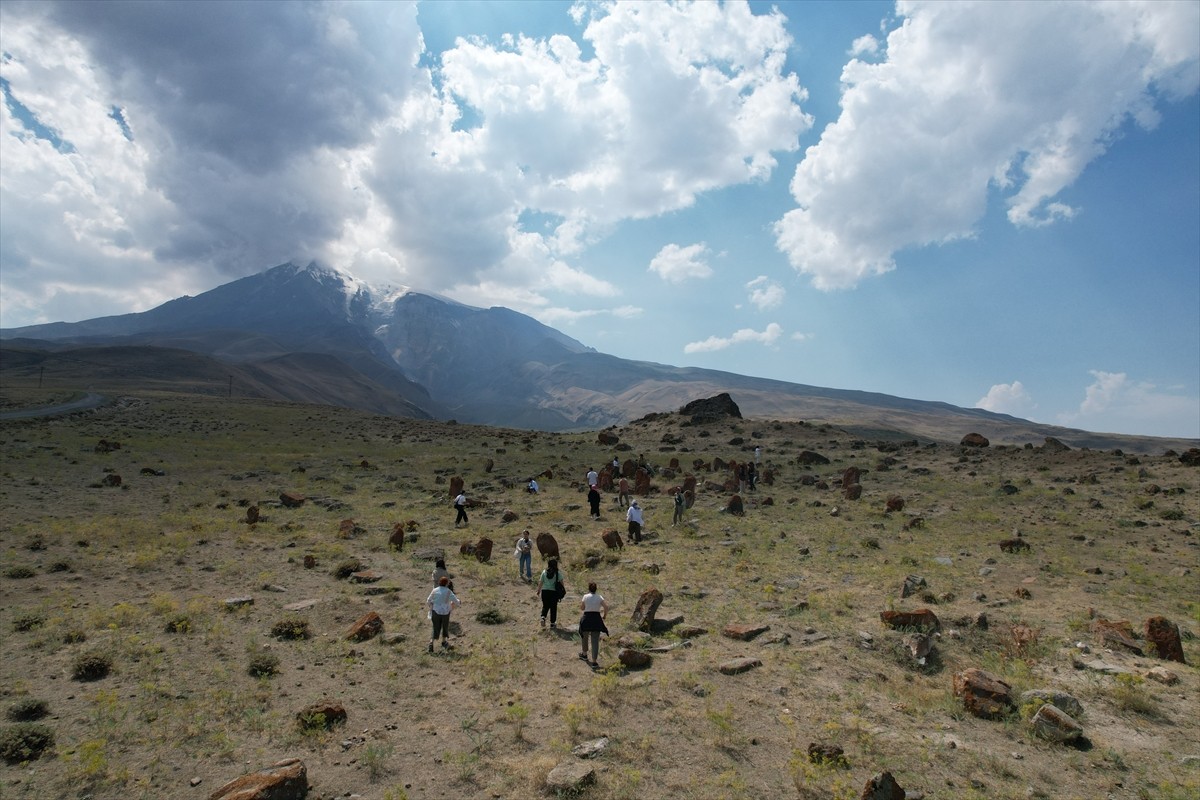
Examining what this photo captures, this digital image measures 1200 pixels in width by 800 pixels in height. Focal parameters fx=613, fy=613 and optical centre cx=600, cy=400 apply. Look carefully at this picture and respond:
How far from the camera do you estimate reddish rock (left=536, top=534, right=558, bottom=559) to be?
73.8ft

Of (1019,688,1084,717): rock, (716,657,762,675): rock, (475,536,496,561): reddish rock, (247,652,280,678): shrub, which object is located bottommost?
(247,652,280,678): shrub

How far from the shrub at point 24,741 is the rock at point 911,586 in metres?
19.5

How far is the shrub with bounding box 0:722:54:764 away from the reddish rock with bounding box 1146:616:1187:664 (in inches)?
842

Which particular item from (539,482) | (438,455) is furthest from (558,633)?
(438,455)

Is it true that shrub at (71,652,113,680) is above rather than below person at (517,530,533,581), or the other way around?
below

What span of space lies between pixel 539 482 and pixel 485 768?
107 ft

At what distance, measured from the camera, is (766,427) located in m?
68.6

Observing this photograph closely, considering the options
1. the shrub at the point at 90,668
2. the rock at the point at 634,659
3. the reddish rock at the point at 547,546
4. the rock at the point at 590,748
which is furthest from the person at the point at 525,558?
the shrub at the point at 90,668

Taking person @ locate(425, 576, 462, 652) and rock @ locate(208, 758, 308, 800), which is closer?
rock @ locate(208, 758, 308, 800)

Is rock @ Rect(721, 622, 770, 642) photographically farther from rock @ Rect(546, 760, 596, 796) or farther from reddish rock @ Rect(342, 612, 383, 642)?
reddish rock @ Rect(342, 612, 383, 642)

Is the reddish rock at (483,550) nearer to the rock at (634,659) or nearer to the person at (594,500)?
the person at (594,500)

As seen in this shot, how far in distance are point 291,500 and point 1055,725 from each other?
3186 centimetres

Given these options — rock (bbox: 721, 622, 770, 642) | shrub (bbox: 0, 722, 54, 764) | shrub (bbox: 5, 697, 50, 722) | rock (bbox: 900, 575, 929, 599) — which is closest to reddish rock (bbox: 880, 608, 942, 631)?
rock (bbox: 900, 575, 929, 599)

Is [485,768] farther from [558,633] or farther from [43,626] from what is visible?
[43,626]
